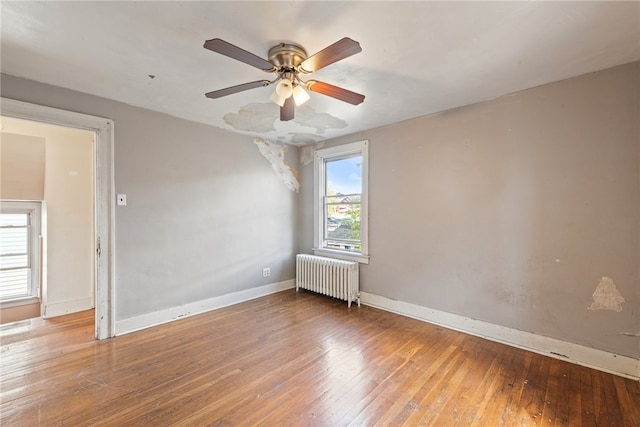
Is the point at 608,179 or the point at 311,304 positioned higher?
the point at 608,179

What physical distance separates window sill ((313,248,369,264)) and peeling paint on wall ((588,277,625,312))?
2276mm

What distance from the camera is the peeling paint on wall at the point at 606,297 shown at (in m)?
2.17

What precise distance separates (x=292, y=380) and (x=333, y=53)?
234 cm

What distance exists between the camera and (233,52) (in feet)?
4.97

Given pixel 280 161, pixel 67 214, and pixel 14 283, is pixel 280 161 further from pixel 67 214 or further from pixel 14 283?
pixel 14 283

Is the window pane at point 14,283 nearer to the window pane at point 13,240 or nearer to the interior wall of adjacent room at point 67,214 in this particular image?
the window pane at point 13,240

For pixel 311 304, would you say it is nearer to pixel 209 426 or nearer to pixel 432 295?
pixel 432 295

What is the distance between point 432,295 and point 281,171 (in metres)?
2.92

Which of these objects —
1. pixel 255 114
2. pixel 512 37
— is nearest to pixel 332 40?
pixel 512 37

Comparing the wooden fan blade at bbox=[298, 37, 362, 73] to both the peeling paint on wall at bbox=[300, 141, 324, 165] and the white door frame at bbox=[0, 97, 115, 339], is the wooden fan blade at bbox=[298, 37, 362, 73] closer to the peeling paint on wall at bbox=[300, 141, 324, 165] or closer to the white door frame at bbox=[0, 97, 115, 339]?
the white door frame at bbox=[0, 97, 115, 339]

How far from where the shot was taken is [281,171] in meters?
4.46

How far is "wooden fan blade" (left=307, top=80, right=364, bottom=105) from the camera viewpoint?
1.93 m

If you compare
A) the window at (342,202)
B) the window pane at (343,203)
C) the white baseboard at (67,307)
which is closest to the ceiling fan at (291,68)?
the window at (342,202)

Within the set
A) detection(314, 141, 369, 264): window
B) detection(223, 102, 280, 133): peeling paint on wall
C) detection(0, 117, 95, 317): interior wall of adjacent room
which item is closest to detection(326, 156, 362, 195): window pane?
detection(314, 141, 369, 264): window
